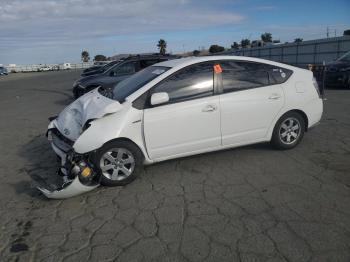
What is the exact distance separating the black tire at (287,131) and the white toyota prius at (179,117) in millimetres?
15

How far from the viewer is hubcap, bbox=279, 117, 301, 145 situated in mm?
5586

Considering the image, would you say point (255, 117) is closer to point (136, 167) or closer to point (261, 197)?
point (261, 197)

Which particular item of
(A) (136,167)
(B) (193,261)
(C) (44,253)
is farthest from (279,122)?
(C) (44,253)

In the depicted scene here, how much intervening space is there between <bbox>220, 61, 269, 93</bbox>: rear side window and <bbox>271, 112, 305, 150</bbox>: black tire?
2.18ft

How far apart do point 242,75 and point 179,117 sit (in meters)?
1.28

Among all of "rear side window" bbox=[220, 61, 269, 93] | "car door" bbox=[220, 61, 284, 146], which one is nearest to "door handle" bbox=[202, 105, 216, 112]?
"car door" bbox=[220, 61, 284, 146]

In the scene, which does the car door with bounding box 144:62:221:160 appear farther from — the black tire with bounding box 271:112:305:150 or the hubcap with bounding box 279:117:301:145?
the hubcap with bounding box 279:117:301:145

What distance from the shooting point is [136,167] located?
4691mm

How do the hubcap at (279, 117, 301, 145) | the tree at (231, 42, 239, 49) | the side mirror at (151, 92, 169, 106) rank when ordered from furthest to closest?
the tree at (231, 42, 239, 49)
the hubcap at (279, 117, 301, 145)
the side mirror at (151, 92, 169, 106)

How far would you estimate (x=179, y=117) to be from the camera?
→ 4.77 meters

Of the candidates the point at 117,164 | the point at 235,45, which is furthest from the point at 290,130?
the point at 235,45

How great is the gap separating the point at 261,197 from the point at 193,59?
226 cm

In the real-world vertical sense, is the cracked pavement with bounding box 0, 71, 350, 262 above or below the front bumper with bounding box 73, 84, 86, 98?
below

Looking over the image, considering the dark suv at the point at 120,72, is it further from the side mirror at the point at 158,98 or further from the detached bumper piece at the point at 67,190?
the detached bumper piece at the point at 67,190
